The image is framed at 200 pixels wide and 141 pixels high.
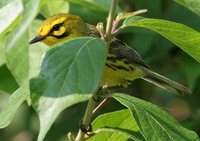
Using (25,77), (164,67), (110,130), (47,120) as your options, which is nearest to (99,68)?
(47,120)

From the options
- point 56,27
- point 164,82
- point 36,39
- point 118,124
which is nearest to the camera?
point 118,124

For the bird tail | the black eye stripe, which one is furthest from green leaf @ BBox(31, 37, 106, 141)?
the bird tail

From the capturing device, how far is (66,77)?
180 cm

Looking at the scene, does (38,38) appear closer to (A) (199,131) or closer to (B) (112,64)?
(B) (112,64)

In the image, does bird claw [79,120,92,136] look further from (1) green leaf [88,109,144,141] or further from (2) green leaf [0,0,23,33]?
(2) green leaf [0,0,23,33]

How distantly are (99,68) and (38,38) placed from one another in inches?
48.8

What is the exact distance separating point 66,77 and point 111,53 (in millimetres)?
1746

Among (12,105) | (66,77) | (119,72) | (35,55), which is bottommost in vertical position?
(119,72)

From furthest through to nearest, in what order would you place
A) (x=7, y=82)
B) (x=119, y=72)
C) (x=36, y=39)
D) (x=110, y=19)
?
(x=119, y=72) → (x=7, y=82) → (x=36, y=39) → (x=110, y=19)

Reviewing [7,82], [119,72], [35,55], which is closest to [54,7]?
[35,55]

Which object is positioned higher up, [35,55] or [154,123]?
[154,123]

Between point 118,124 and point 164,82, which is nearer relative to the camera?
point 118,124

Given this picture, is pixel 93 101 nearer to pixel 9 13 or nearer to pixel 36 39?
pixel 9 13

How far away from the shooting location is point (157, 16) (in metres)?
4.10
